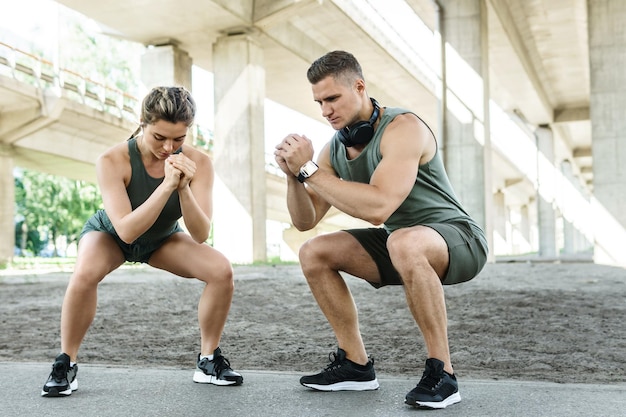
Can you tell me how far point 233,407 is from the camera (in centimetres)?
364

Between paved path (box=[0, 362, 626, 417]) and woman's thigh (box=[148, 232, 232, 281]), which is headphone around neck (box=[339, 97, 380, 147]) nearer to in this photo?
woman's thigh (box=[148, 232, 232, 281])

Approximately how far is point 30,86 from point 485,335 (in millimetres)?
22566

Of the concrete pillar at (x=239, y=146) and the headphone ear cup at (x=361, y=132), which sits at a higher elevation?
the concrete pillar at (x=239, y=146)

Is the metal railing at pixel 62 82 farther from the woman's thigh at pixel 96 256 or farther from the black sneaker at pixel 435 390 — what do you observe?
the black sneaker at pixel 435 390

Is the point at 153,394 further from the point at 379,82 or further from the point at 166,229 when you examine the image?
the point at 379,82

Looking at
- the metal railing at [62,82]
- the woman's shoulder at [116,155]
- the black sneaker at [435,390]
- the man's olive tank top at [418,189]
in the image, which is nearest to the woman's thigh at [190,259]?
the woman's shoulder at [116,155]

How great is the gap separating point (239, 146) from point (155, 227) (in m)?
19.6

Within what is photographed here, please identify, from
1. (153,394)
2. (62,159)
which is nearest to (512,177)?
(62,159)

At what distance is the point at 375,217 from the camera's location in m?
3.66

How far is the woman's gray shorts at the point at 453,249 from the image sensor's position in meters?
3.87

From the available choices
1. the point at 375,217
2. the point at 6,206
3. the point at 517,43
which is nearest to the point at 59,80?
the point at 6,206

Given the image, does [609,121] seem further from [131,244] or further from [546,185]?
[546,185]

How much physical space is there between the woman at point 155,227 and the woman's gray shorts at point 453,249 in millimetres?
874

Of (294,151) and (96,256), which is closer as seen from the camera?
(294,151)
